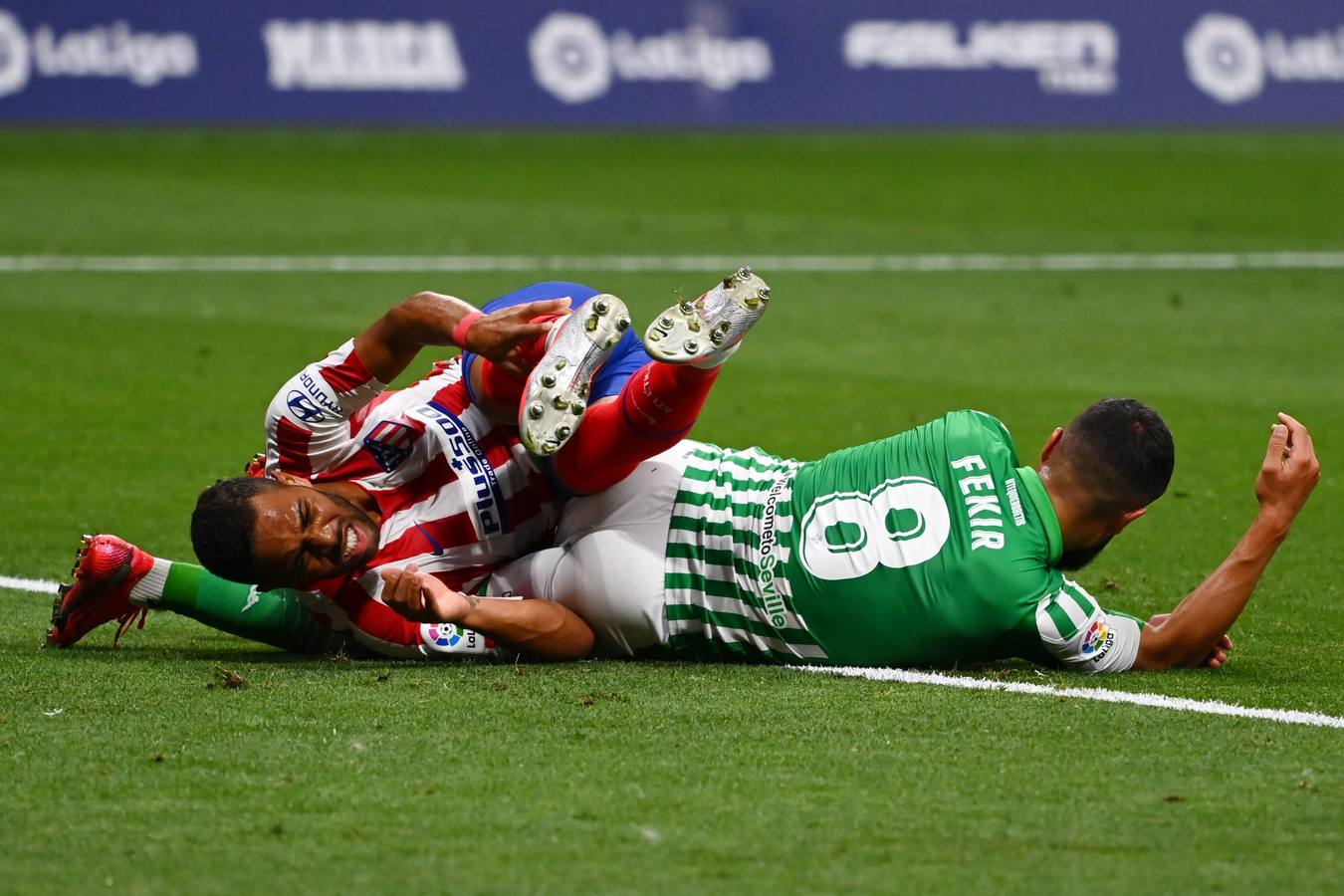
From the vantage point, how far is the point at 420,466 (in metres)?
6.48

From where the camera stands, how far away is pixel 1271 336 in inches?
493

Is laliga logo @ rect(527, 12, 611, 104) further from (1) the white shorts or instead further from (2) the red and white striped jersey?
(1) the white shorts

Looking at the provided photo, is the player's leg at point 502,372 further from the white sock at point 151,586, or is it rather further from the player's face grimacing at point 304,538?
the white sock at point 151,586

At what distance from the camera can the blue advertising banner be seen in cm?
2297

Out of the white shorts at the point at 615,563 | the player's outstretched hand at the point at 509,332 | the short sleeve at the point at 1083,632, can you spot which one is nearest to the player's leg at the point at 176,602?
the white shorts at the point at 615,563

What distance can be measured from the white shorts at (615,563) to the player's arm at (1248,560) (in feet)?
4.74

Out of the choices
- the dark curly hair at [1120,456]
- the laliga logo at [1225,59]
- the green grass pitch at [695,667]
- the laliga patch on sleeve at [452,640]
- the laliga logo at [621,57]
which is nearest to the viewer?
the green grass pitch at [695,667]

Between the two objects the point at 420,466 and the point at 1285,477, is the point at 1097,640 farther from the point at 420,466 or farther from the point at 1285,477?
the point at 420,466

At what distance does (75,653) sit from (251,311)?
722 cm

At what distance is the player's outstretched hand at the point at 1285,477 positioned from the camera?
5.73 m

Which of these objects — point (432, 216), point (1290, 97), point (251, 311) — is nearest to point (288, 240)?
point (432, 216)

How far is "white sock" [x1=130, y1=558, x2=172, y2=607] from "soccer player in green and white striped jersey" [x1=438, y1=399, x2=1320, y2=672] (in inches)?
44.4

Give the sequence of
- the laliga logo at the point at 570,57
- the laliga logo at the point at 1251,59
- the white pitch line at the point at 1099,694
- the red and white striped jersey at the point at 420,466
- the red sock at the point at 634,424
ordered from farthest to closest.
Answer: the laliga logo at the point at 1251,59, the laliga logo at the point at 570,57, the red and white striped jersey at the point at 420,466, the red sock at the point at 634,424, the white pitch line at the point at 1099,694

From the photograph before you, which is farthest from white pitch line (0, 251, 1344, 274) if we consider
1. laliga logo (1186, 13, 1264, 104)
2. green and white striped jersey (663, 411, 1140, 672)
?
laliga logo (1186, 13, 1264, 104)
